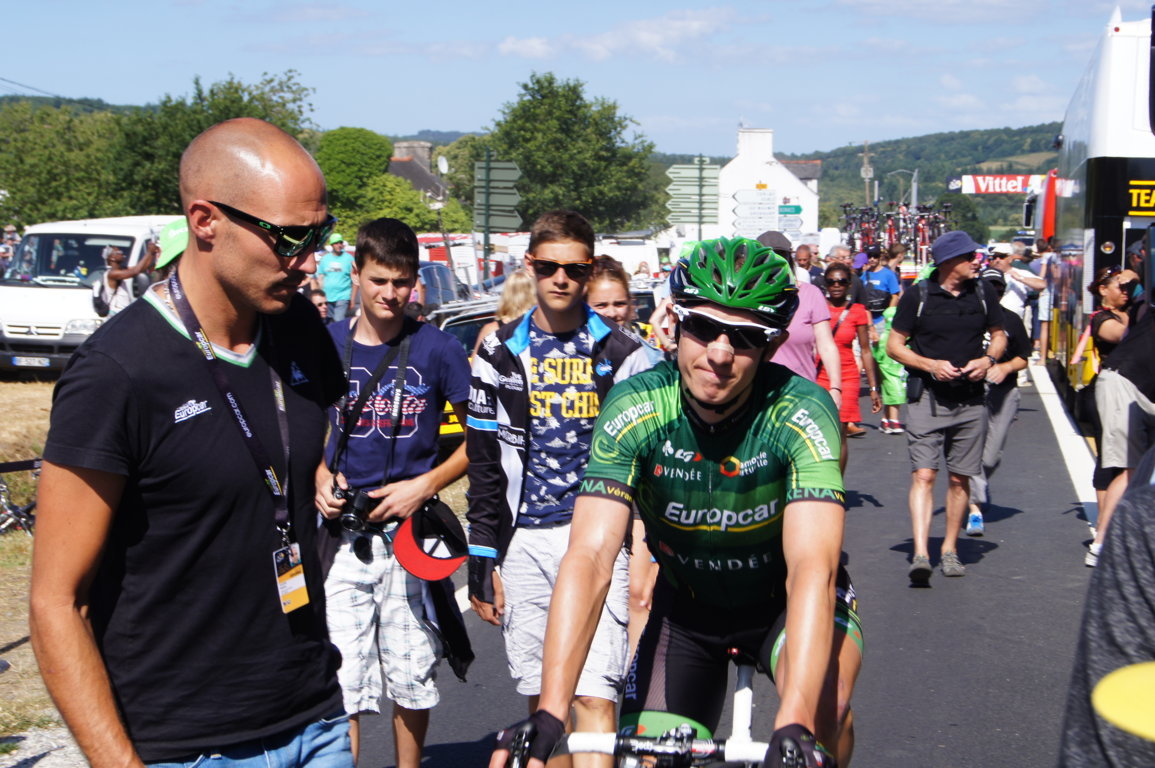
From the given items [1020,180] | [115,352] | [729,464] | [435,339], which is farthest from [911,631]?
[1020,180]

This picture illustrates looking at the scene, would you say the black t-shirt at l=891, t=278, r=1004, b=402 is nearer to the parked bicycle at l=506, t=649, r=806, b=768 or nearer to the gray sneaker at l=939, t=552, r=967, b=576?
the gray sneaker at l=939, t=552, r=967, b=576

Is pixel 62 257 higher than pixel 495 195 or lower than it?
lower

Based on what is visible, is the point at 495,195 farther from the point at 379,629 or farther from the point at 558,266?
the point at 379,629

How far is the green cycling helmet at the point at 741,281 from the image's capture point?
3.24 m

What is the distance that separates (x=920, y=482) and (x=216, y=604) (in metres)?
6.70

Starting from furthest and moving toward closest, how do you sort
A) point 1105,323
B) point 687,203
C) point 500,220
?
point 687,203
point 500,220
point 1105,323

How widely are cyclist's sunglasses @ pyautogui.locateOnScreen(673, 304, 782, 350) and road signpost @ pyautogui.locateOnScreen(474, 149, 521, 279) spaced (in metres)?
14.2

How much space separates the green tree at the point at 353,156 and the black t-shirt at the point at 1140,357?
10332 cm

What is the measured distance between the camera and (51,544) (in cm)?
232

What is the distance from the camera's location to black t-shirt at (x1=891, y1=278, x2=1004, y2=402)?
27.9 feet

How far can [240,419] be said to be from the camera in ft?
8.49

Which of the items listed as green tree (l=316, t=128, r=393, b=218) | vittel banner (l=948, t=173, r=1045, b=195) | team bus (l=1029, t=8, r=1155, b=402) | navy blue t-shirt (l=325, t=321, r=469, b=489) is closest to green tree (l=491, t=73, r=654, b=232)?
green tree (l=316, t=128, r=393, b=218)

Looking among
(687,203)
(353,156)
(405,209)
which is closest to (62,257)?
(687,203)

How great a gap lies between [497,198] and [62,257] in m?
6.70
